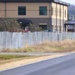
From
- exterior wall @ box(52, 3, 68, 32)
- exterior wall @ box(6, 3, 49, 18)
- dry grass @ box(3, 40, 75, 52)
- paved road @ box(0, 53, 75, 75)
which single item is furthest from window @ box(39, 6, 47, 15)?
paved road @ box(0, 53, 75, 75)

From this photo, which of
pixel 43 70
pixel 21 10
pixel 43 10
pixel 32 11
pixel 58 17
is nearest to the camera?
pixel 43 70

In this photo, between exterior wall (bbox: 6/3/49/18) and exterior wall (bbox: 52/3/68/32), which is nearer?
exterior wall (bbox: 6/3/49/18)

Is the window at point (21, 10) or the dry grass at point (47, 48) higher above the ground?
the window at point (21, 10)

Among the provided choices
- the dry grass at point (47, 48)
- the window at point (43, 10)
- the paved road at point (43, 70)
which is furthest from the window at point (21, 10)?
the paved road at point (43, 70)

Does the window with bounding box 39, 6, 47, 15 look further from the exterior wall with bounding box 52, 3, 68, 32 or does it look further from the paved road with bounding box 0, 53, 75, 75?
the paved road with bounding box 0, 53, 75, 75

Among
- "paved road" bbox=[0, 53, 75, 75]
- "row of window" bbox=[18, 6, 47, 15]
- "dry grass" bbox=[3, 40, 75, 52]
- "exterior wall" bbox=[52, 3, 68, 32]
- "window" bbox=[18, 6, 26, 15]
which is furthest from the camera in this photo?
"exterior wall" bbox=[52, 3, 68, 32]

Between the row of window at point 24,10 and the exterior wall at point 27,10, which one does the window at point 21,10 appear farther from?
the exterior wall at point 27,10

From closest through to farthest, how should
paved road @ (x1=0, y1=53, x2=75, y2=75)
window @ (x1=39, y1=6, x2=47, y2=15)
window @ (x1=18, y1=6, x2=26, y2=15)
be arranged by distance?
paved road @ (x1=0, y1=53, x2=75, y2=75)
window @ (x1=18, y1=6, x2=26, y2=15)
window @ (x1=39, y1=6, x2=47, y2=15)

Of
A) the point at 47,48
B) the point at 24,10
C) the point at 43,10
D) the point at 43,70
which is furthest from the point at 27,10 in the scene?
the point at 43,70

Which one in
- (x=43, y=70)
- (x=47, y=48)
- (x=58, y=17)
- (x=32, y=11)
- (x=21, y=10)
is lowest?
(x=47, y=48)

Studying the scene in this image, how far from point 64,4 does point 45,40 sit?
120 feet

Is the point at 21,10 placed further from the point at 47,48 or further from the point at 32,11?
the point at 47,48

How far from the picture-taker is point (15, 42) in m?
44.1

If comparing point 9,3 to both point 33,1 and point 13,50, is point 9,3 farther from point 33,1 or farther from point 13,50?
point 13,50
